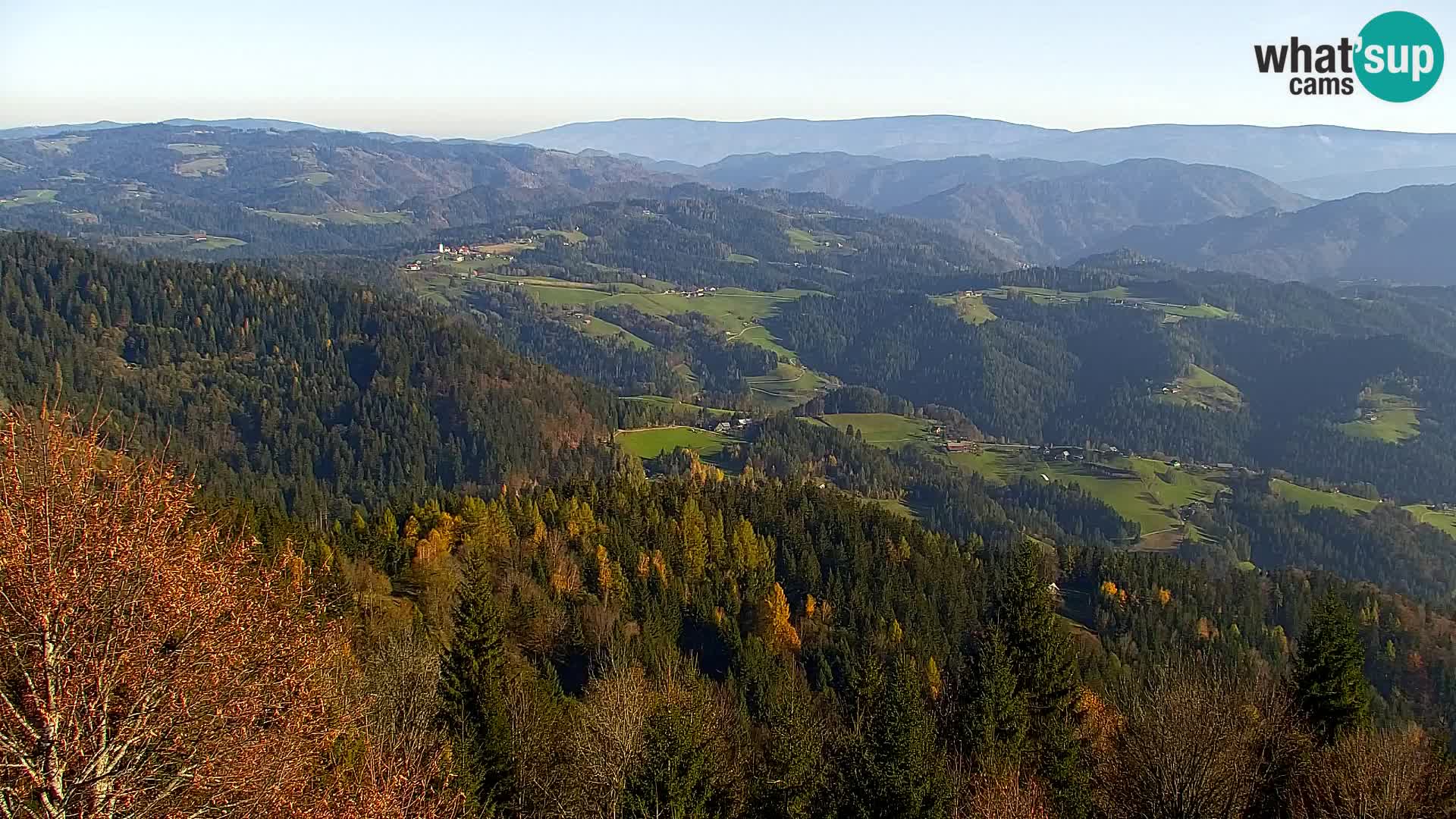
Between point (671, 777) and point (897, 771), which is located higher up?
point (897, 771)

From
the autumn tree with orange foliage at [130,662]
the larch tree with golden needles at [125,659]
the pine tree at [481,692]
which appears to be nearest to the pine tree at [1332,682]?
the pine tree at [481,692]

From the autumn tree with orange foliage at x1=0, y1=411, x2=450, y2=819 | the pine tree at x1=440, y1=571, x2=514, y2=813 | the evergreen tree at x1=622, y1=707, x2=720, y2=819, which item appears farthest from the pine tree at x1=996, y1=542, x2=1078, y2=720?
the autumn tree with orange foliage at x1=0, y1=411, x2=450, y2=819

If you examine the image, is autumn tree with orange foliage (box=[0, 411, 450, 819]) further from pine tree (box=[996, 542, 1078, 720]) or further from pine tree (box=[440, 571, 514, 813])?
pine tree (box=[996, 542, 1078, 720])

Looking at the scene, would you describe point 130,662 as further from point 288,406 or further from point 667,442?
point 288,406

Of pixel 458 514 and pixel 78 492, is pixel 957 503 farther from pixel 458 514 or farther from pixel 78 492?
pixel 78 492

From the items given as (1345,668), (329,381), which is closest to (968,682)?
(1345,668)

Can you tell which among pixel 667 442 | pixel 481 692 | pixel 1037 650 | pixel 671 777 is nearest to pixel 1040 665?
pixel 1037 650
